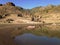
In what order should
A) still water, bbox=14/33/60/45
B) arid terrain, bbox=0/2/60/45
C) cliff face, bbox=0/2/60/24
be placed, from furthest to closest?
cliff face, bbox=0/2/60/24, arid terrain, bbox=0/2/60/45, still water, bbox=14/33/60/45

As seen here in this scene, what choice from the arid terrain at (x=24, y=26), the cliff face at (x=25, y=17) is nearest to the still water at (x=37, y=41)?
the arid terrain at (x=24, y=26)

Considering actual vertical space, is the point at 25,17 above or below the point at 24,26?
below

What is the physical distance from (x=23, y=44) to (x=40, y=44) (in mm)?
2697

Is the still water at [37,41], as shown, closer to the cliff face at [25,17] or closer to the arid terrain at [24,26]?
the arid terrain at [24,26]

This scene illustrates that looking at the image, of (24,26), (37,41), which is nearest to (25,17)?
(24,26)

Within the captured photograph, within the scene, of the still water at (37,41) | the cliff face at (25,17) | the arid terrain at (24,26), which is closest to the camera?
the still water at (37,41)

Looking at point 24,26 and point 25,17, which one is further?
point 25,17

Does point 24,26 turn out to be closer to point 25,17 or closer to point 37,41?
point 37,41

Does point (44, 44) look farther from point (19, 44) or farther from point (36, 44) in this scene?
point (19, 44)

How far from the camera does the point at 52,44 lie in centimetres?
2300

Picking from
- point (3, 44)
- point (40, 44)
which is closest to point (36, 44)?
point (40, 44)

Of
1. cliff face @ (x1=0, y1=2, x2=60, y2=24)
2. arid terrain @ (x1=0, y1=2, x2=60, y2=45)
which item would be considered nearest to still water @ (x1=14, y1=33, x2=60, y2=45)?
arid terrain @ (x1=0, y1=2, x2=60, y2=45)

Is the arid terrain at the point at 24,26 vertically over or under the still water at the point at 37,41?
under

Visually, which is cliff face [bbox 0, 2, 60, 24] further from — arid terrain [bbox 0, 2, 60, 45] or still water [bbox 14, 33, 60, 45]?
still water [bbox 14, 33, 60, 45]
